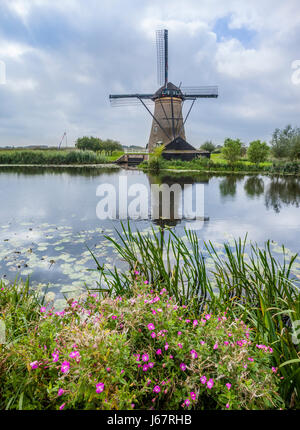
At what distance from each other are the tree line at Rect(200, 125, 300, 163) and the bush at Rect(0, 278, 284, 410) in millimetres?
23919

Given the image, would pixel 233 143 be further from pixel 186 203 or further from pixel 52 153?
pixel 52 153

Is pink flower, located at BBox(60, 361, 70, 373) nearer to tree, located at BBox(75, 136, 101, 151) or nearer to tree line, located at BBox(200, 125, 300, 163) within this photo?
tree line, located at BBox(200, 125, 300, 163)

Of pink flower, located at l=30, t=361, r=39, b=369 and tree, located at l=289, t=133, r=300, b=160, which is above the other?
tree, located at l=289, t=133, r=300, b=160

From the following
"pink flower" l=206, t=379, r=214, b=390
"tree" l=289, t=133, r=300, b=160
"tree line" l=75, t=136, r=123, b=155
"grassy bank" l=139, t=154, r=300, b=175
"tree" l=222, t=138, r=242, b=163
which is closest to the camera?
"pink flower" l=206, t=379, r=214, b=390

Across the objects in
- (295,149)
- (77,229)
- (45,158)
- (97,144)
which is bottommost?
(77,229)

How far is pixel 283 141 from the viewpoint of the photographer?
26.9 m

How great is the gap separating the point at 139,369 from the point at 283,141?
1216 inches

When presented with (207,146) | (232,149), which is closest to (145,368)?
(232,149)

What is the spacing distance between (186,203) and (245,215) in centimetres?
231

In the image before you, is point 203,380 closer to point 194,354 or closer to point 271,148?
point 194,354

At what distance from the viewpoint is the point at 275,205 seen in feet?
29.9

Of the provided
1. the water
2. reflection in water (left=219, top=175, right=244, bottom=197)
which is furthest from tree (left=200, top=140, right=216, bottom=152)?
the water

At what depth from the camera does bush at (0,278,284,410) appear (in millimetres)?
1026
